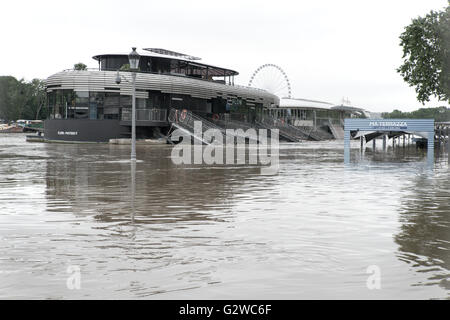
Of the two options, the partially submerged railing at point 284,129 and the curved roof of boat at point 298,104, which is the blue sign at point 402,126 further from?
the curved roof of boat at point 298,104

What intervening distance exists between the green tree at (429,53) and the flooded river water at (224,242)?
25.3m

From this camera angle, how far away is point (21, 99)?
484 feet

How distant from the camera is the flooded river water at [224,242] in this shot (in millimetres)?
6102

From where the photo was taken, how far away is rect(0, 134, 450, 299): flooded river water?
20.0 feet

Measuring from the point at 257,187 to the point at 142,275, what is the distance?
34.7ft

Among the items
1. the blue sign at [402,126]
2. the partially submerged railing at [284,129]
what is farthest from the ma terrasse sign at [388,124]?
the partially submerged railing at [284,129]

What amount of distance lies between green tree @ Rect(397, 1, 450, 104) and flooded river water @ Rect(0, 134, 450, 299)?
25.3m

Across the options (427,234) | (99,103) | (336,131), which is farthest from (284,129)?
(427,234)

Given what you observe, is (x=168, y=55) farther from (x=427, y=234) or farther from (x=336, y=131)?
(x=427, y=234)

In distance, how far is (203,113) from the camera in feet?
240

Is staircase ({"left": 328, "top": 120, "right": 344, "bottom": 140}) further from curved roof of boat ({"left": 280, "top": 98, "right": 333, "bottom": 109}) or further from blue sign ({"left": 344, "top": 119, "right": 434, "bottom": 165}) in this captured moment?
blue sign ({"left": 344, "top": 119, "right": 434, "bottom": 165})

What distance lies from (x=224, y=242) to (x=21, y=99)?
151 meters
